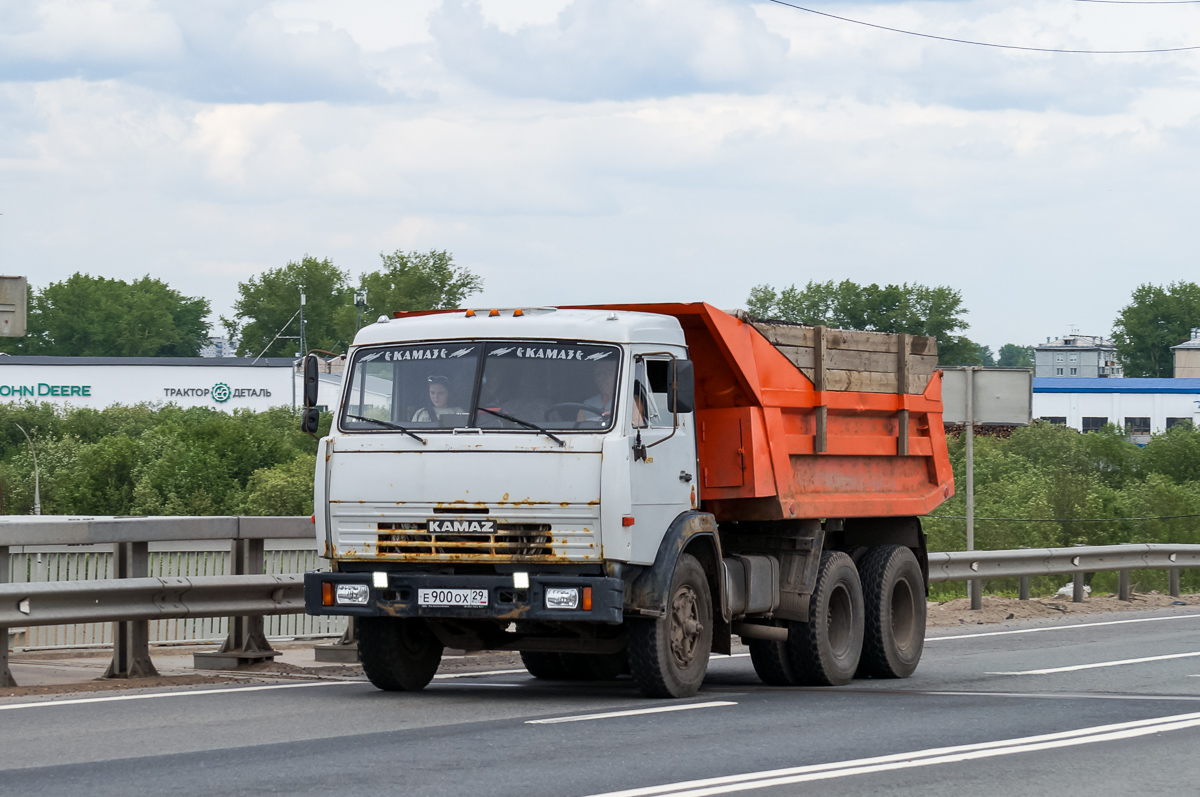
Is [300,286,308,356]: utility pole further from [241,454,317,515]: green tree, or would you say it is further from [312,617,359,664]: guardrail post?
[312,617,359,664]: guardrail post

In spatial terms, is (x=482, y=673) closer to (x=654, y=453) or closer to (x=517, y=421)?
(x=654, y=453)

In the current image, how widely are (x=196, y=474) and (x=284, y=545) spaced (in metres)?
74.2

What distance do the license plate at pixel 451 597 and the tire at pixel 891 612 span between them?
4.52 meters

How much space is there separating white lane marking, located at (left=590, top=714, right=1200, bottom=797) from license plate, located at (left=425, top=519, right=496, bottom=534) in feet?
10.5

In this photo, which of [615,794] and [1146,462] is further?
[1146,462]

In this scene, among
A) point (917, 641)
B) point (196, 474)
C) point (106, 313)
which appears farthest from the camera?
point (106, 313)

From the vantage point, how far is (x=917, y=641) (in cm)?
1437

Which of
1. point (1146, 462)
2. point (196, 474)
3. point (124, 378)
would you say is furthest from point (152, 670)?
point (124, 378)

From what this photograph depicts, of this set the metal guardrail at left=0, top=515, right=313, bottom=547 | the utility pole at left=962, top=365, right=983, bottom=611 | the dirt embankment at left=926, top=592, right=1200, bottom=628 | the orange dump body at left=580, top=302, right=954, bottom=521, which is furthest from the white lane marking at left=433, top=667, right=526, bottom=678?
the utility pole at left=962, top=365, right=983, bottom=611

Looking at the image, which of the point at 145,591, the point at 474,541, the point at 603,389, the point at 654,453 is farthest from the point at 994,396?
the point at 145,591

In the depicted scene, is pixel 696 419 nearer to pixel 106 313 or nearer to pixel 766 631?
pixel 766 631

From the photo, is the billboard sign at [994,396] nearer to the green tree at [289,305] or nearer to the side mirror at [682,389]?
the side mirror at [682,389]

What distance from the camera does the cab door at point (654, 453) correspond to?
10.7m

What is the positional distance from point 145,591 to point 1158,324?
5958 inches
